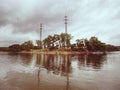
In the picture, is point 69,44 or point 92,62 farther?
point 69,44

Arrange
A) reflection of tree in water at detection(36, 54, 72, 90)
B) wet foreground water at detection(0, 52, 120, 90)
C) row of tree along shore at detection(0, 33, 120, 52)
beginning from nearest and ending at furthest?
wet foreground water at detection(0, 52, 120, 90), reflection of tree in water at detection(36, 54, 72, 90), row of tree along shore at detection(0, 33, 120, 52)

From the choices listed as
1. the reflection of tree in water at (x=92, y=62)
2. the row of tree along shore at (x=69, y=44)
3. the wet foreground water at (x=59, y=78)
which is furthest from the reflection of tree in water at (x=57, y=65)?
the row of tree along shore at (x=69, y=44)

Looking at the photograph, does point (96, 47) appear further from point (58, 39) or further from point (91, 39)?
point (58, 39)

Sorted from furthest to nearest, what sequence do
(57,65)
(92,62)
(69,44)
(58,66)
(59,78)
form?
(69,44) → (92,62) → (57,65) → (58,66) → (59,78)

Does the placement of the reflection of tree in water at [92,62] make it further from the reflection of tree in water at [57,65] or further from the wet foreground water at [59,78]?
the wet foreground water at [59,78]

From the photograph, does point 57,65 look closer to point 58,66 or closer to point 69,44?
point 58,66

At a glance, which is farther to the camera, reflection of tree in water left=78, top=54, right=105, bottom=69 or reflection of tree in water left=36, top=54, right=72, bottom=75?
reflection of tree in water left=78, top=54, right=105, bottom=69

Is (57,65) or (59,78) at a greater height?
(57,65)

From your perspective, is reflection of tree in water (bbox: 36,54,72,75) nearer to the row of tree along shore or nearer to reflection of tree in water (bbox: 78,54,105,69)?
reflection of tree in water (bbox: 78,54,105,69)

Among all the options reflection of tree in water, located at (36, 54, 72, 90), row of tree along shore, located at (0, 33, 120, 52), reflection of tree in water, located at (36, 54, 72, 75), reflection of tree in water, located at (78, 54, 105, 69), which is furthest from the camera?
row of tree along shore, located at (0, 33, 120, 52)

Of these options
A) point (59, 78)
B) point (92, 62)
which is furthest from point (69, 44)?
point (59, 78)

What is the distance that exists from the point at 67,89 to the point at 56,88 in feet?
2.81

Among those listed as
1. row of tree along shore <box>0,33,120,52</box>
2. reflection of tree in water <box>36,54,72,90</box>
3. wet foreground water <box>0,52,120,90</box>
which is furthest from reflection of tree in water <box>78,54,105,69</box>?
row of tree along shore <box>0,33,120,52</box>

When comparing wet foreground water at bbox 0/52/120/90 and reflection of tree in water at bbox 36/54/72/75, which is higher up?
reflection of tree in water at bbox 36/54/72/75
